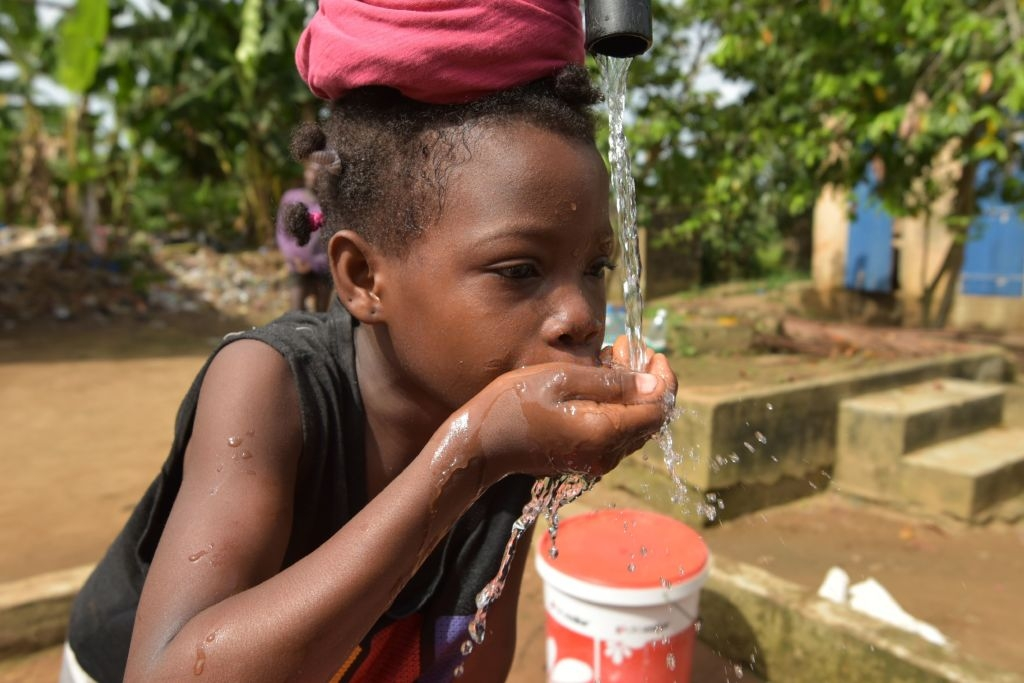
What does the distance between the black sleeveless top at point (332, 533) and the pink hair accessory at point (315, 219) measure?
155 mm

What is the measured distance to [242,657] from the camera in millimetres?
909

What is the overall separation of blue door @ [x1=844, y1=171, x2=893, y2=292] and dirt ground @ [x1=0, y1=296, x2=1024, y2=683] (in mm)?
4348

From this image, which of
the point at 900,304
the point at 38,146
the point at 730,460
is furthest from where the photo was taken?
the point at 38,146

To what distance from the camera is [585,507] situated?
143 inches

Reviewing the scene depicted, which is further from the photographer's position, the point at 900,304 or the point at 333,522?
the point at 900,304

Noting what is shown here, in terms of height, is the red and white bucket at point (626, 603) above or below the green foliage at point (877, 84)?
below

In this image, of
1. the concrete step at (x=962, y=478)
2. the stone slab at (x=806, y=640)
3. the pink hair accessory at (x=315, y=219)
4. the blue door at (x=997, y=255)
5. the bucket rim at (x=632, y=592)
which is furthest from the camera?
the blue door at (x=997, y=255)

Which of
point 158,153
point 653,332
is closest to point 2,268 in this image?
point 158,153

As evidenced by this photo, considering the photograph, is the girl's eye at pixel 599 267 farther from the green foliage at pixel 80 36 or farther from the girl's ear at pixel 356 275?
the green foliage at pixel 80 36

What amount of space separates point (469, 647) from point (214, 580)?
724mm

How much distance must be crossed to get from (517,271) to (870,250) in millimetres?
9326

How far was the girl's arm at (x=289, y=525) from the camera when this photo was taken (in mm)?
925

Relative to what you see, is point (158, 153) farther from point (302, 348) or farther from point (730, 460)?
point (302, 348)

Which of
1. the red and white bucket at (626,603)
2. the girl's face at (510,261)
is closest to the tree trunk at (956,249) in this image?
the red and white bucket at (626,603)
